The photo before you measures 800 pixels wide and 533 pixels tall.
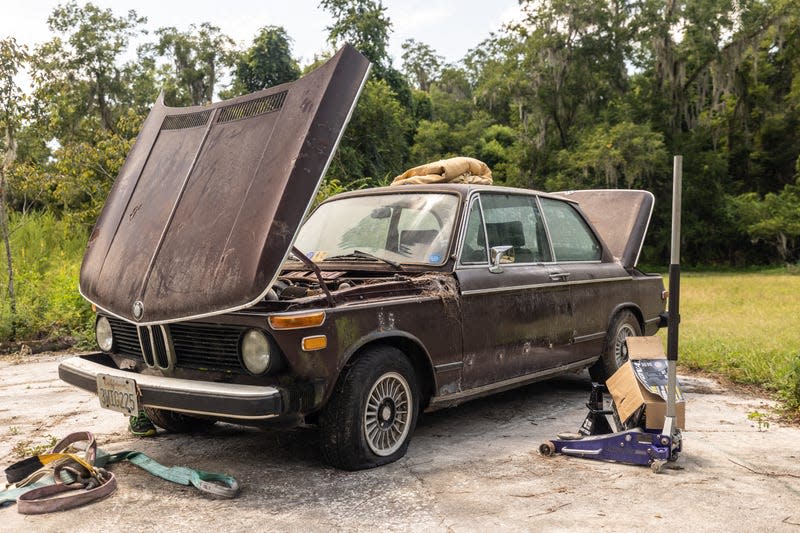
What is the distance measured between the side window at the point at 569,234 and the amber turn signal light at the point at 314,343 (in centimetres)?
277

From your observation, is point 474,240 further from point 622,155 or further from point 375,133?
point 622,155

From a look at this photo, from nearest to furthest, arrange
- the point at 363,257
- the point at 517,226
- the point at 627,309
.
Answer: the point at 363,257 → the point at 517,226 → the point at 627,309

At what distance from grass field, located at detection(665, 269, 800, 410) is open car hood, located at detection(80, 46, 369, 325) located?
14.5 feet

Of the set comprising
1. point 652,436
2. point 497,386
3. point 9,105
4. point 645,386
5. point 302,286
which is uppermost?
point 9,105

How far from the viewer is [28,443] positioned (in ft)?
16.6

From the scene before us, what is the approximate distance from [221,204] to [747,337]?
24.4 ft

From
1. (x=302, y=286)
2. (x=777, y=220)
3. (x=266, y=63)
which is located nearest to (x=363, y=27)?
(x=266, y=63)

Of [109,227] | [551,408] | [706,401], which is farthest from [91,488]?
[706,401]

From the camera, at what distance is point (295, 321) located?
395 centimetres

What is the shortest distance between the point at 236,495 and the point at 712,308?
1239cm

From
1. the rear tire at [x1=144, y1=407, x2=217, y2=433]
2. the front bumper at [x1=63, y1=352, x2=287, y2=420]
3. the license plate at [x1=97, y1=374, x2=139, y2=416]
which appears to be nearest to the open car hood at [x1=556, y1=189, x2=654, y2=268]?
the rear tire at [x1=144, y1=407, x2=217, y2=433]

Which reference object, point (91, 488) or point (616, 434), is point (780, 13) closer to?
point (616, 434)

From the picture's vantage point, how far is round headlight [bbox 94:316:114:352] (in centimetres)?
490

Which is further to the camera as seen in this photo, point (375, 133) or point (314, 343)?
point (375, 133)
